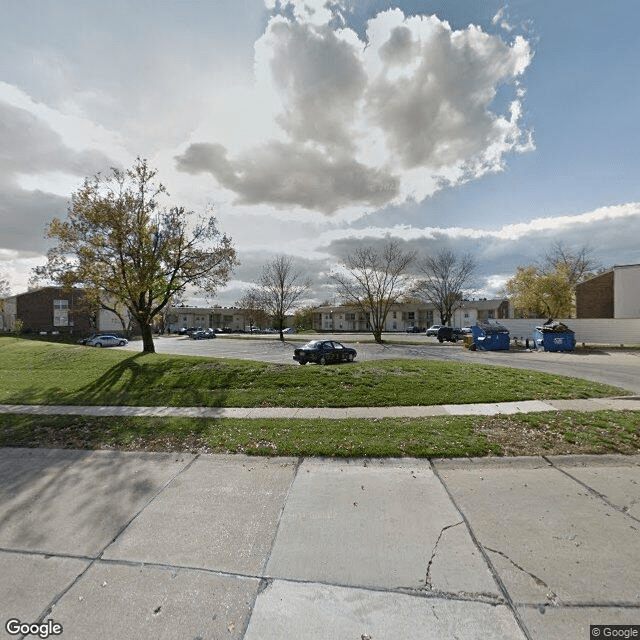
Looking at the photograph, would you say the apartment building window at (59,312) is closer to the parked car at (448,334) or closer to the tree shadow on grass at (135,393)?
the tree shadow on grass at (135,393)

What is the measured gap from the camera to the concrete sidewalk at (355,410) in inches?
306

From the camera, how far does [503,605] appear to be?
2.53 metres

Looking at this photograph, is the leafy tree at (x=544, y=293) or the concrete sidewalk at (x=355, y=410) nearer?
the concrete sidewalk at (x=355, y=410)

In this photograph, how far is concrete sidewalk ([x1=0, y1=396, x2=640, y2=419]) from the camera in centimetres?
776

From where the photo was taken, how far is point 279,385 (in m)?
10.5

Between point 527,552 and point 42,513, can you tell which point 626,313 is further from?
point 42,513

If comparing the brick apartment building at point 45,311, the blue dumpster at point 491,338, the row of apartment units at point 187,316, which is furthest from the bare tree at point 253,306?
the blue dumpster at point 491,338

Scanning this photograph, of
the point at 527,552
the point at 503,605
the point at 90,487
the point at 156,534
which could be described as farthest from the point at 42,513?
the point at 527,552

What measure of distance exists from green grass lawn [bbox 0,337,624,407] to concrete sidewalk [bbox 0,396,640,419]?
0.39 m

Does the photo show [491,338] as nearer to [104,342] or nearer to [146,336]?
[146,336]

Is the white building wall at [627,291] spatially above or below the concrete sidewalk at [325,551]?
above

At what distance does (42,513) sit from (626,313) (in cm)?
4621

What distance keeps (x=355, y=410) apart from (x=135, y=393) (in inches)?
279

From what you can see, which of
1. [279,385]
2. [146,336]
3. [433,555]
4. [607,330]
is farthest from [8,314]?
[607,330]
